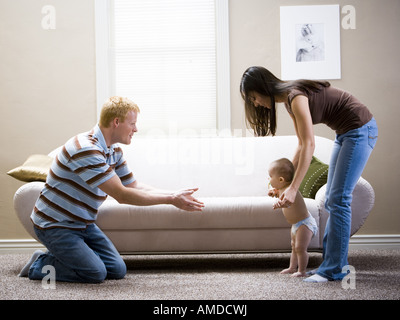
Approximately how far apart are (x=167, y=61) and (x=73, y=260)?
7.40ft

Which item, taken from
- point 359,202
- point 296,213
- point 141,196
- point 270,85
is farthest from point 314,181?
point 141,196

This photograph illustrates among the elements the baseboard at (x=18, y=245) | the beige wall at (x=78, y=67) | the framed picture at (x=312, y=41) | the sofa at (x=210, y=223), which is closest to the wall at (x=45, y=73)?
the beige wall at (x=78, y=67)

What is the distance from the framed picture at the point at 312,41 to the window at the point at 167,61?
2.02 feet

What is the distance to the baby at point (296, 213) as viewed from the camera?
105 inches

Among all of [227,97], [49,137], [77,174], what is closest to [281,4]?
[227,97]

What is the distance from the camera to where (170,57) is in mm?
4453

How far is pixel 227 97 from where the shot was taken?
4402 mm

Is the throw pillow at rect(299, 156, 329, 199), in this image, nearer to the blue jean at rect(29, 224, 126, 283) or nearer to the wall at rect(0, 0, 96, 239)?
the blue jean at rect(29, 224, 126, 283)

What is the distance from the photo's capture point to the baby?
2.66m

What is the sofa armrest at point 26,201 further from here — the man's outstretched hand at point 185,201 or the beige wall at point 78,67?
the beige wall at point 78,67

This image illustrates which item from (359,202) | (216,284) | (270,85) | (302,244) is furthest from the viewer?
(359,202)

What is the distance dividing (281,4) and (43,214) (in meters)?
2.74

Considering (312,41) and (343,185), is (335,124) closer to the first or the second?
(343,185)

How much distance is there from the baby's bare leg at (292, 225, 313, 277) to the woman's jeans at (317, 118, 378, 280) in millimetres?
181
